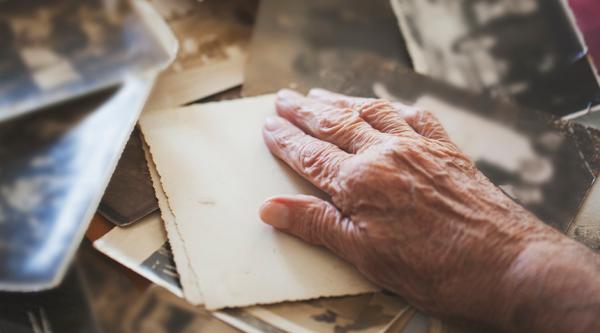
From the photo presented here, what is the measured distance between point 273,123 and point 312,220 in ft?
0.98

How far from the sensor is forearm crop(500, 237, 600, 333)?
0.95m

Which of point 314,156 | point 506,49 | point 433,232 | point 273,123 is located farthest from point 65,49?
point 506,49

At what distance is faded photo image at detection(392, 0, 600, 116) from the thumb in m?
0.64

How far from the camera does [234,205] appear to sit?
3.85 feet

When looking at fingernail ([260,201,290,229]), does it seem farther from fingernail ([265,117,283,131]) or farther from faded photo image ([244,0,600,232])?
faded photo image ([244,0,600,232])

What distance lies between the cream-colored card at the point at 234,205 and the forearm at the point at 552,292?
27cm

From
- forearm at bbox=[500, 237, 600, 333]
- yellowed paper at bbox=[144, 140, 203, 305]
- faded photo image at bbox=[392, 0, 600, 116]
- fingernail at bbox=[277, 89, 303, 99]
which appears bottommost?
yellowed paper at bbox=[144, 140, 203, 305]

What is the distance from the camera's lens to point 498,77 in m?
1.52

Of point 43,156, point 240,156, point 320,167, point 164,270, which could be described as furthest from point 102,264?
point 320,167

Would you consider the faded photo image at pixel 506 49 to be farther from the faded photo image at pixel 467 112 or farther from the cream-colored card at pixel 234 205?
the cream-colored card at pixel 234 205

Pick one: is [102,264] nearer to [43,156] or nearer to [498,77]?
[43,156]

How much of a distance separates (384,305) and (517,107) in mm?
701

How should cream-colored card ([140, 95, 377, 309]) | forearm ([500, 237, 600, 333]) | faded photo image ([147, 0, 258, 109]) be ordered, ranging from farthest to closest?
faded photo image ([147, 0, 258, 109]) → cream-colored card ([140, 95, 377, 309]) → forearm ([500, 237, 600, 333])

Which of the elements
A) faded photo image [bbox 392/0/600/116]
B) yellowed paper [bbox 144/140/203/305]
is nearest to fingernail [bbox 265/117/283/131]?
yellowed paper [bbox 144/140/203/305]
